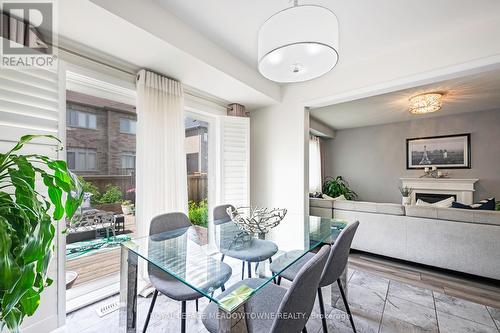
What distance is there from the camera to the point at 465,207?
2762mm

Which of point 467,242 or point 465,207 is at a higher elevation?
point 465,207

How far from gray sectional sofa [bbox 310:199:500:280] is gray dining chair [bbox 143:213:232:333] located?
2.42 m

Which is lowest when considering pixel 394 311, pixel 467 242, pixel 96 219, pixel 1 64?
pixel 394 311

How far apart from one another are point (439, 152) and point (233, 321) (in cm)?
612

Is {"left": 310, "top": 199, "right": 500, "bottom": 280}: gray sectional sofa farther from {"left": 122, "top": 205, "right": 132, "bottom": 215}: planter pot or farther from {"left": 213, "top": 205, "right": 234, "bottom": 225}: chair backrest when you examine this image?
{"left": 122, "top": 205, "right": 132, "bottom": 215}: planter pot

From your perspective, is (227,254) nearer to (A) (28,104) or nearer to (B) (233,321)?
(B) (233,321)

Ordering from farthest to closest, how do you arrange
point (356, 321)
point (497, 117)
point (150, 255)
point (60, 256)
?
point (497, 117) < point (356, 321) < point (60, 256) < point (150, 255)

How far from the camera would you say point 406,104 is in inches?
158

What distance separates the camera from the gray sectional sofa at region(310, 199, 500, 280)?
2324 millimetres

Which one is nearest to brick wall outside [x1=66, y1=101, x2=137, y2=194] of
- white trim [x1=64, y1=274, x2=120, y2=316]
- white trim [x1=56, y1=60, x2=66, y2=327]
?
white trim [x1=56, y1=60, x2=66, y2=327]

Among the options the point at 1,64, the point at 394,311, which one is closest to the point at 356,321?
the point at 394,311

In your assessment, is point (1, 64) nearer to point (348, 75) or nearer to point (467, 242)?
point (348, 75)

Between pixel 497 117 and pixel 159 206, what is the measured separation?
6554 mm

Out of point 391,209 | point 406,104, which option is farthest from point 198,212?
point 406,104
